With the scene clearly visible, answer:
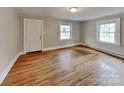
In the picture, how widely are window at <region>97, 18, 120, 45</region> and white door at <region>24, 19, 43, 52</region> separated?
3354 mm

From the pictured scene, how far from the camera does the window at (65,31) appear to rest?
8.03m

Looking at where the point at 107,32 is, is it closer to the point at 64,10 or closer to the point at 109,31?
the point at 109,31

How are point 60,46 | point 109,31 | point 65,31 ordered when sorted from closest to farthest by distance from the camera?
point 109,31 → point 60,46 → point 65,31

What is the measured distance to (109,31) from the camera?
6242 mm

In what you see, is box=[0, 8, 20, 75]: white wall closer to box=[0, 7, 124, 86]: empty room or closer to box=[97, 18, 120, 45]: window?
box=[0, 7, 124, 86]: empty room

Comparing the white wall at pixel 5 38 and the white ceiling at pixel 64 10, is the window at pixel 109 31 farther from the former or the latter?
the white wall at pixel 5 38

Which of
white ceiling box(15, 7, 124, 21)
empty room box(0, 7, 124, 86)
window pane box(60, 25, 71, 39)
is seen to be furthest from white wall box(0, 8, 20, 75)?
window pane box(60, 25, 71, 39)

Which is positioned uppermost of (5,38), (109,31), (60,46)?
(109,31)

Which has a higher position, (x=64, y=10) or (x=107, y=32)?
(x=64, y=10)

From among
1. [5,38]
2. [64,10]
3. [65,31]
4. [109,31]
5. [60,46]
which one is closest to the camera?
[5,38]

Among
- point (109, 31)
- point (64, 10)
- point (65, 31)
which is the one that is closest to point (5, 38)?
point (64, 10)

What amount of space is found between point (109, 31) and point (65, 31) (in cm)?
303

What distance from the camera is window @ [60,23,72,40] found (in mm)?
8031
